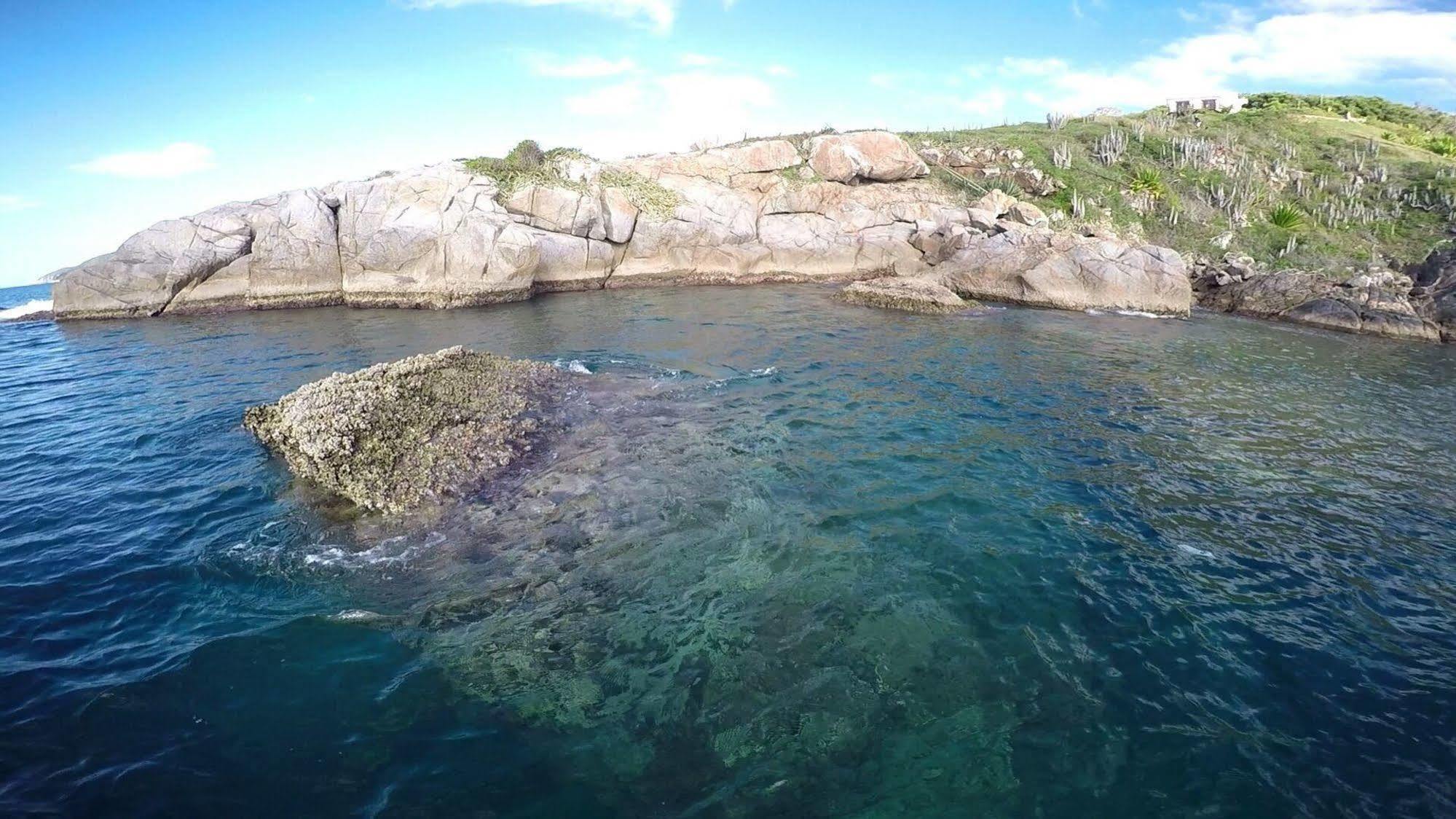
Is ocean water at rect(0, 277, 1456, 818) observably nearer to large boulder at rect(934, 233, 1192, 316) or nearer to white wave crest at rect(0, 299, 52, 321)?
large boulder at rect(934, 233, 1192, 316)

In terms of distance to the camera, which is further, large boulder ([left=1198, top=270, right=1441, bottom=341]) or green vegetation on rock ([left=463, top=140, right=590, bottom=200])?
green vegetation on rock ([left=463, top=140, right=590, bottom=200])

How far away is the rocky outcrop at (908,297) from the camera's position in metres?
23.8

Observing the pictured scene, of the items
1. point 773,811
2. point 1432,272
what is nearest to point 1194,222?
point 1432,272

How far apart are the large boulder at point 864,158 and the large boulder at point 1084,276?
32.4ft

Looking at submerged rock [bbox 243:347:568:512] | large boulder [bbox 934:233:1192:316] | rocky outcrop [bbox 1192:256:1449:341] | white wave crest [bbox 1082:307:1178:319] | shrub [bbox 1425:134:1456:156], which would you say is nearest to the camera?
submerged rock [bbox 243:347:568:512]

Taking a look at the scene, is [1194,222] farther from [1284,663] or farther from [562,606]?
[562,606]

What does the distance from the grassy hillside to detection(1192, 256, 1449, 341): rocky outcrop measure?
4.86m

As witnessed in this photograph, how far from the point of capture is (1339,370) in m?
17.3

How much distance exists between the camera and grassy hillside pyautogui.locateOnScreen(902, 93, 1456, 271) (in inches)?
1250

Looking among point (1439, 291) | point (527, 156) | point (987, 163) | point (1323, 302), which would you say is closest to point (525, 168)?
point (527, 156)

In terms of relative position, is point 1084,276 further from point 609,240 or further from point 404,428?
point 404,428

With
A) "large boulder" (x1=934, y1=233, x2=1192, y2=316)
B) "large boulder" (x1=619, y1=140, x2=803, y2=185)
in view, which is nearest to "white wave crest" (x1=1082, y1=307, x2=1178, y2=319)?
"large boulder" (x1=934, y1=233, x2=1192, y2=316)

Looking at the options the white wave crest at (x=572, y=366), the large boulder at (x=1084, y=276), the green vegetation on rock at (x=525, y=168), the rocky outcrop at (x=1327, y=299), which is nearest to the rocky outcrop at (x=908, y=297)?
the large boulder at (x=1084, y=276)

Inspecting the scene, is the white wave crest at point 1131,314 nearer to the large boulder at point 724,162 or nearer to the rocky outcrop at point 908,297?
the rocky outcrop at point 908,297
